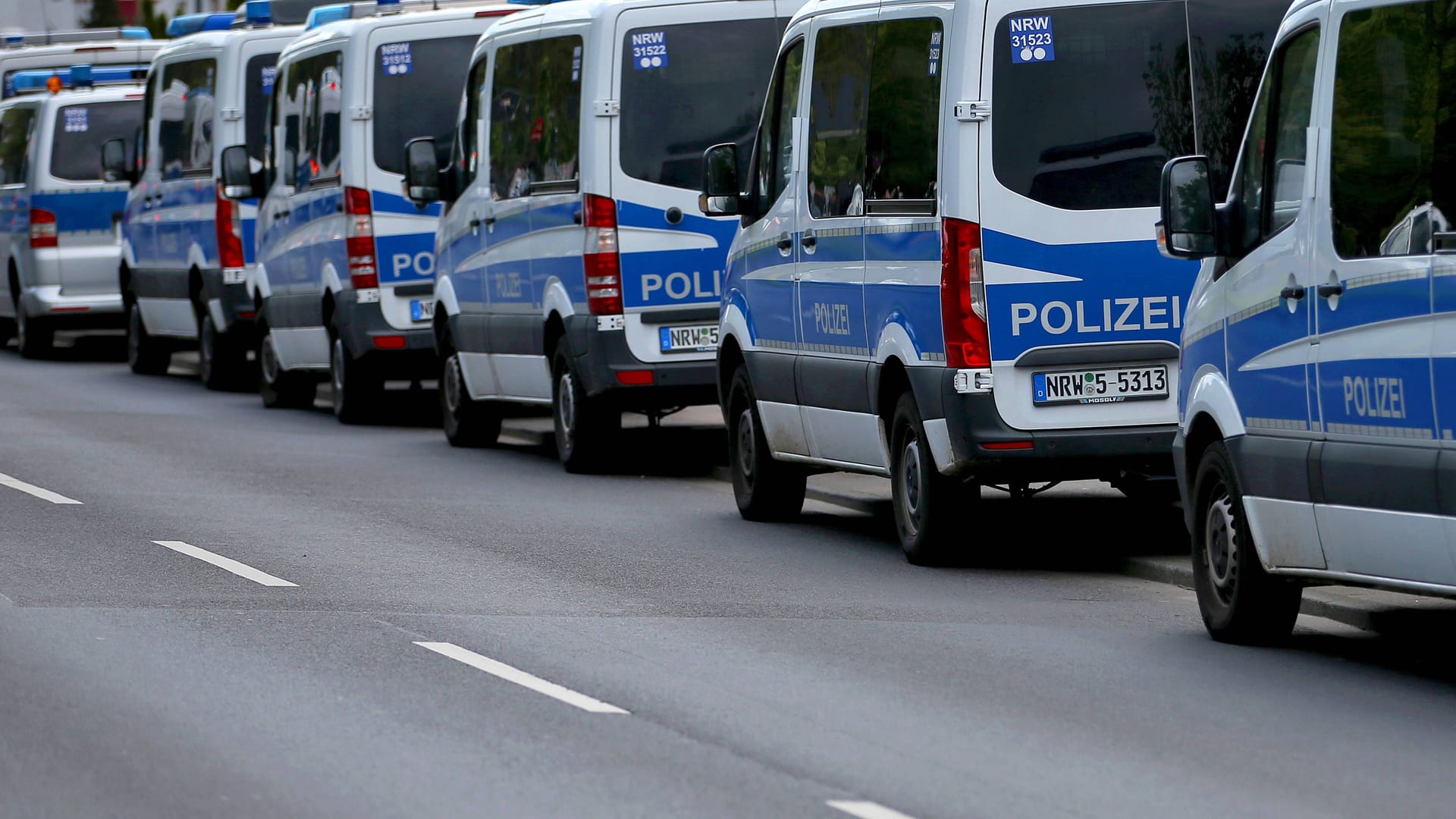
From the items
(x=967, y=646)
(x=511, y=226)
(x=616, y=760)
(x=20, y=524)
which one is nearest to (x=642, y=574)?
(x=967, y=646)

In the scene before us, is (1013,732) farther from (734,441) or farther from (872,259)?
(734,441)

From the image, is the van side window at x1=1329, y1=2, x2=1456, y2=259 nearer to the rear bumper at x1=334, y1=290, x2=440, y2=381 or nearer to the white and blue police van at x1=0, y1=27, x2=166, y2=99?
the rear bumper at x1=334, y1=290, x2=440, y2=381

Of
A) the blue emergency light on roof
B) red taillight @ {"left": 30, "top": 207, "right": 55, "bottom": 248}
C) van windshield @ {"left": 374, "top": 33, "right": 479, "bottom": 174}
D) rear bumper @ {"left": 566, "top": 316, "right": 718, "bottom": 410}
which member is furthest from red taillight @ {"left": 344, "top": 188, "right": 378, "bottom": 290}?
red taillight @ {"left": 30, "top": 207, "right": 55, "bottom": 248}

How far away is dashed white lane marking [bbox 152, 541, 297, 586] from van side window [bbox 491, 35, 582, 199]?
4.25 meters

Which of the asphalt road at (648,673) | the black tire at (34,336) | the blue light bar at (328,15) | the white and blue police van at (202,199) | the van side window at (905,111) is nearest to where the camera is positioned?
the asphalt road at (648,673)

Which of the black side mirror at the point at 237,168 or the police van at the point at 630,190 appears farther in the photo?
the black side mirror at the point at 237,168

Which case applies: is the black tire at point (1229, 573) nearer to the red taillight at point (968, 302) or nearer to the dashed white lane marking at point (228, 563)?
the red taillight at point (968, 302)

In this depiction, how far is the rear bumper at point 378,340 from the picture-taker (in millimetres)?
19109

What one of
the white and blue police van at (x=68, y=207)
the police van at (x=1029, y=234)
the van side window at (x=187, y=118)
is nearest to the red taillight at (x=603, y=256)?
the police van at (x=1029, y=234)

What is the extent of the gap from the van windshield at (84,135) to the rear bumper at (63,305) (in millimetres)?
1191

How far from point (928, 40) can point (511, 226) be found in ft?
18.9

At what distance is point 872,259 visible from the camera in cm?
1156

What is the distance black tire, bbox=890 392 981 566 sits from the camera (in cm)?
1106

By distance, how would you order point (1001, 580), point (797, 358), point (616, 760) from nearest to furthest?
point (616, 760) → point (1001, 580) → point (797, 358)
